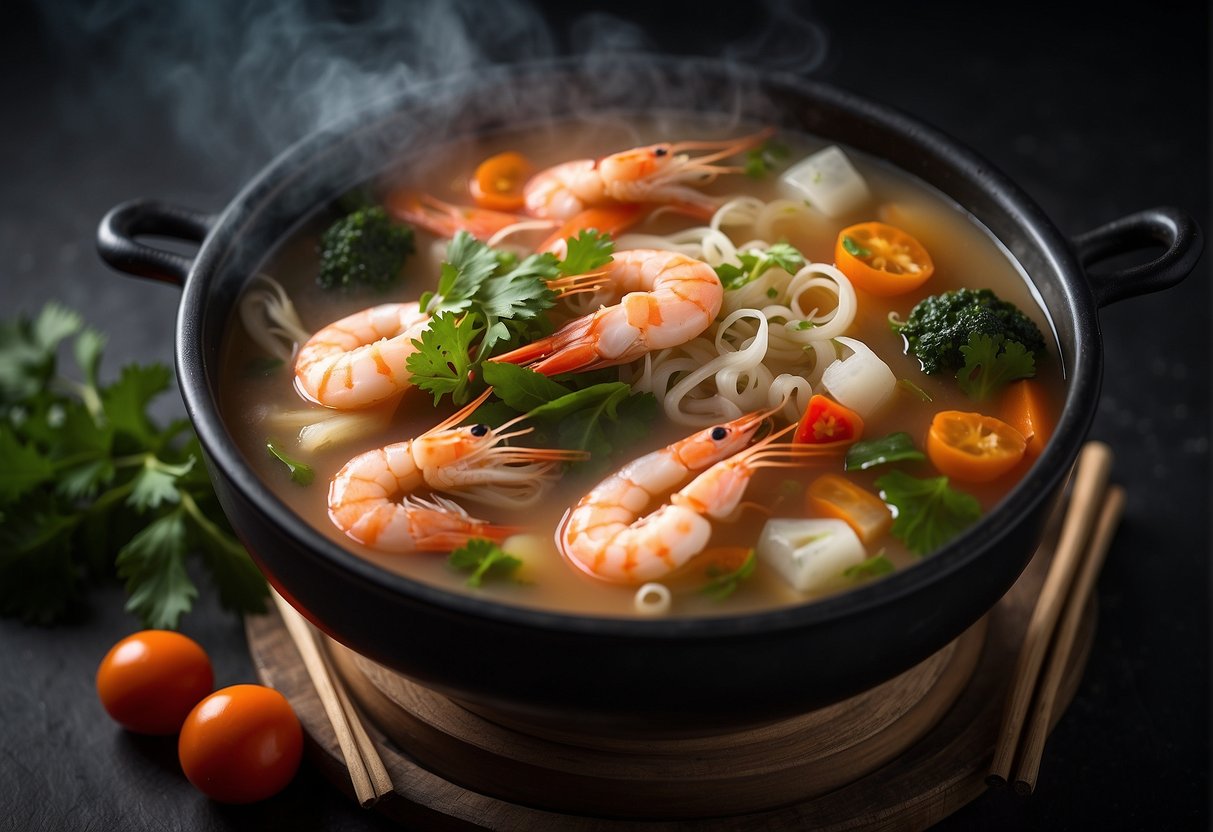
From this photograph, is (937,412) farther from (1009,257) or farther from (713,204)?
(713,204)

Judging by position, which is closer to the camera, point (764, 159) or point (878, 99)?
point (764, 159)

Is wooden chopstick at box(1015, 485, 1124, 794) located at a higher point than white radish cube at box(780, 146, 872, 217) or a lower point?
lower

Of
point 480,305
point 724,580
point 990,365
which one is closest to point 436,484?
point 480,305

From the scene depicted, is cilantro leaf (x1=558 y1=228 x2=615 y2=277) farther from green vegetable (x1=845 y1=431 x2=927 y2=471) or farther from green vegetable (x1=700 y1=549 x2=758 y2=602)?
green vegetable (x1=700 y1=549 x2=758 y2=602)

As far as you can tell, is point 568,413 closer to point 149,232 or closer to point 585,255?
point 585,255

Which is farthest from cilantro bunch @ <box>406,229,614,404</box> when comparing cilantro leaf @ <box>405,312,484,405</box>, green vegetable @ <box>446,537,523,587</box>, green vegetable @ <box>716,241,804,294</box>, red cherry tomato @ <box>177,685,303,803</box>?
red cherry tomato @ <box>177,685,303,803</box>
